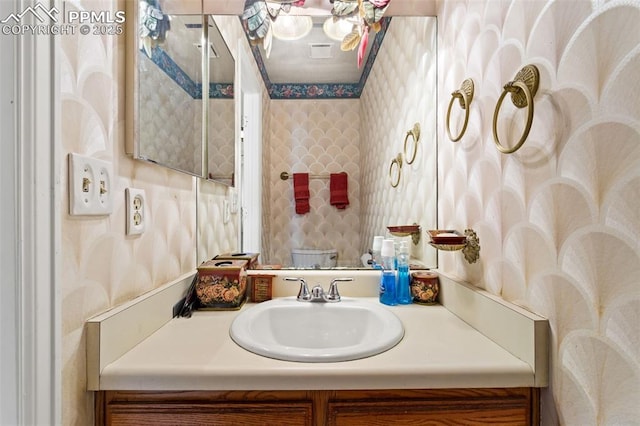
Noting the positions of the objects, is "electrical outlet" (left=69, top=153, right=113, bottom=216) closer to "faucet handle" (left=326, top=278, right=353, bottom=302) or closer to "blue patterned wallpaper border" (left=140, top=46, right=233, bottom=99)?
"blue patterned wallpaper border" (left=140, top=46, right=233, bottom=99)

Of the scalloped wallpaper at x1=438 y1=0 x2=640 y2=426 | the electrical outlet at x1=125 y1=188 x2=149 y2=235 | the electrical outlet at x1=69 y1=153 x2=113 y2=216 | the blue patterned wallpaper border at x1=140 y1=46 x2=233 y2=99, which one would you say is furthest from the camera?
the blue patterned wallpaper border at x1=140 y1=46 x2=233 y2=99

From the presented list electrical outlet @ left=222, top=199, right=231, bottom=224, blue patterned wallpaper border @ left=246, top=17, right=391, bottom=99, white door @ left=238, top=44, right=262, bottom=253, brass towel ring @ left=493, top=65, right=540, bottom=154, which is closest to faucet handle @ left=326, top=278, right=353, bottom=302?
white door @ left=238, top=44, right=262, bottom=253

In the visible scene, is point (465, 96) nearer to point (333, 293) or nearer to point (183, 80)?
point (333, 293)

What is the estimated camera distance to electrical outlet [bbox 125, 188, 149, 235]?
2.43 ft

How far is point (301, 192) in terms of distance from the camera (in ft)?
4.33

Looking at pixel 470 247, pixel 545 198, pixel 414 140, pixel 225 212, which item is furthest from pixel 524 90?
pixel 225 212

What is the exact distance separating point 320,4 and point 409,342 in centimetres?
120

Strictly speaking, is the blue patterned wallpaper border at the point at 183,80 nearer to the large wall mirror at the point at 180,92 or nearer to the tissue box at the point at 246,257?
the large wall mirror at the point at 180,92

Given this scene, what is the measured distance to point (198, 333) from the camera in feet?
2.72

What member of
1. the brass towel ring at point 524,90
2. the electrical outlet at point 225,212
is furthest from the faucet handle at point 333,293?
the brass towel ring at point 524,90

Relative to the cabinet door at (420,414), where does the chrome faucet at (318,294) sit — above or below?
above

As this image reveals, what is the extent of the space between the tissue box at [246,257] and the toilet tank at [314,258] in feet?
0.50

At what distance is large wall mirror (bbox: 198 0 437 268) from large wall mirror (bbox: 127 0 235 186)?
16cm

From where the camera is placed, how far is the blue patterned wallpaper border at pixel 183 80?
0.87 metres
